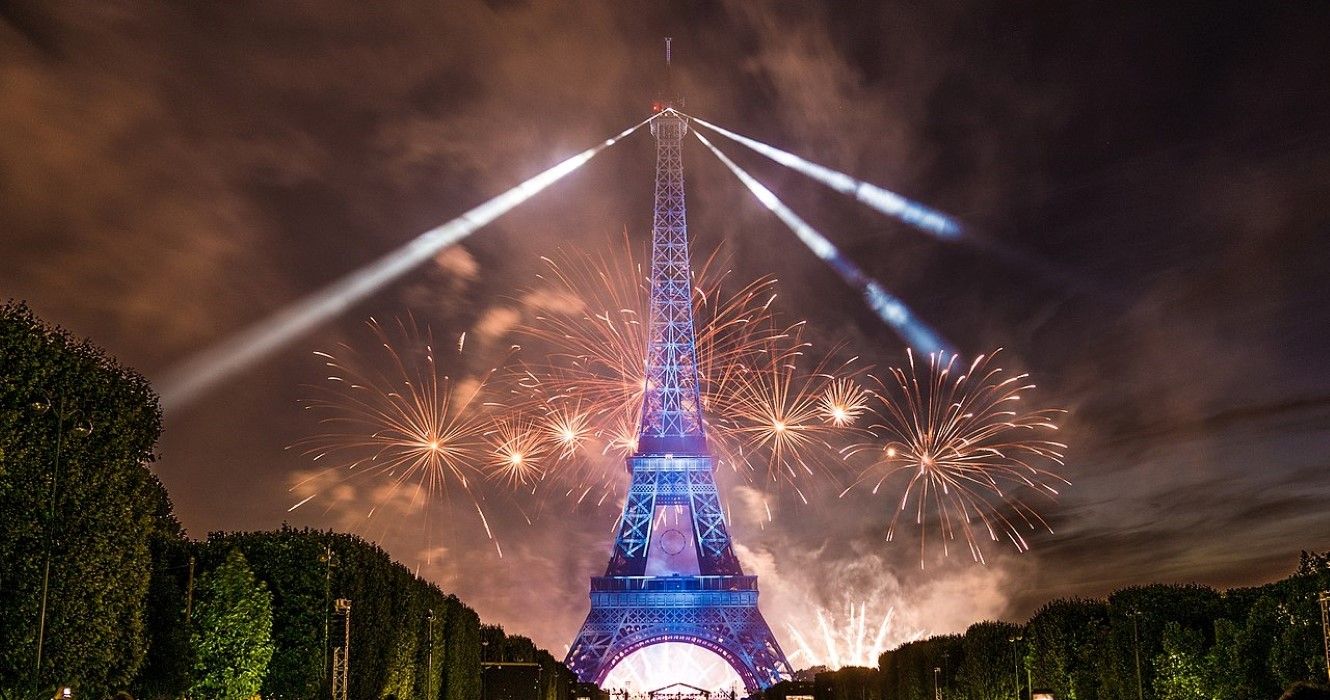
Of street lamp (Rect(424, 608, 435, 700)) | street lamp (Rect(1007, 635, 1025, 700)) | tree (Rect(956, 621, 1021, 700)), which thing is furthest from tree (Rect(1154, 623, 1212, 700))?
street lamp (Rect(424, 608, 435, 700))

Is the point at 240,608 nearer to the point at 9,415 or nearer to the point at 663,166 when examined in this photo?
the point at 9,415

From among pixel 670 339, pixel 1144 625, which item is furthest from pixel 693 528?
pixel 1144 625

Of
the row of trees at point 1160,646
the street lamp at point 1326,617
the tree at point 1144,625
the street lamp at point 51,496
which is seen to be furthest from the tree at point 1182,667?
the street lamp at point 51,496

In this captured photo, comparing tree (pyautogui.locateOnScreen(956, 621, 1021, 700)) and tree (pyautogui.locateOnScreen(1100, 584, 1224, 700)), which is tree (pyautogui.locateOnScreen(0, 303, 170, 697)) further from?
tree (pyautogui.locateOnScreen(956, 621, 1021, 700))

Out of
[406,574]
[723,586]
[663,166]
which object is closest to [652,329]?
[663,166]

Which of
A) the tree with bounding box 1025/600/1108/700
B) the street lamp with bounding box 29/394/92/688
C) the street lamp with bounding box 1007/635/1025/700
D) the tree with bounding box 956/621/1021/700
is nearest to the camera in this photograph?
the street lamp with bounding box 29/394/92/688

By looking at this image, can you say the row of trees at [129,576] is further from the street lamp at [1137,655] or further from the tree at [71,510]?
the street lamp at [1137,655]
